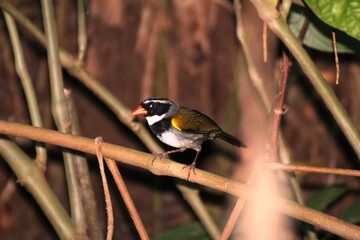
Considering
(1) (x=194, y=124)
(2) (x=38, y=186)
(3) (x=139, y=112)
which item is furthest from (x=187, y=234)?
(2) (x=38, y=186)

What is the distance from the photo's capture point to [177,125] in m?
3.23

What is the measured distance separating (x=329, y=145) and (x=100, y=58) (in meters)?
1.84

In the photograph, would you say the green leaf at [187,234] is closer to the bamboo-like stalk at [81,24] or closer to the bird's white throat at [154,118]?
the bird's white throat at [154,118]

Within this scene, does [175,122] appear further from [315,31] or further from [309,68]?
[309,68]

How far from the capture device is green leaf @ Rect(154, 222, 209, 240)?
11.1 ft

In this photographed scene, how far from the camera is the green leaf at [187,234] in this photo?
11.1 ft

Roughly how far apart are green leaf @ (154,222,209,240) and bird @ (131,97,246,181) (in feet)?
1.43

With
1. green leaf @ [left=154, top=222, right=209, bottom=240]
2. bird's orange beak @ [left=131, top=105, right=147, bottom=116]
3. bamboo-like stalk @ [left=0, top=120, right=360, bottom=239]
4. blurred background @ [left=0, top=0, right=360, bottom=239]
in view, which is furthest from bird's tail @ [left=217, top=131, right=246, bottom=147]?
blurred background @ [left=0, top=0, right=360, bottom=239]

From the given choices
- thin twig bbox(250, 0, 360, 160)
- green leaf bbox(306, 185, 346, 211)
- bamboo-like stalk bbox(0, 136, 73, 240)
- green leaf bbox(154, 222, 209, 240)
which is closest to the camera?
thin twig bbox(250, 0, 360, 160)

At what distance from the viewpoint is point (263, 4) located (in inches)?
92.7

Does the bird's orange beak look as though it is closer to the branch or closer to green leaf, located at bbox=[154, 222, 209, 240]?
the branch

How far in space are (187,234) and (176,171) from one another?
124 centimetres

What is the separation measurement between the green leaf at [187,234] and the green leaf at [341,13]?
149cm

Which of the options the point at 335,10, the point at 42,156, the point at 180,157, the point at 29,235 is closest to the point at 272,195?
the point at 335,10
